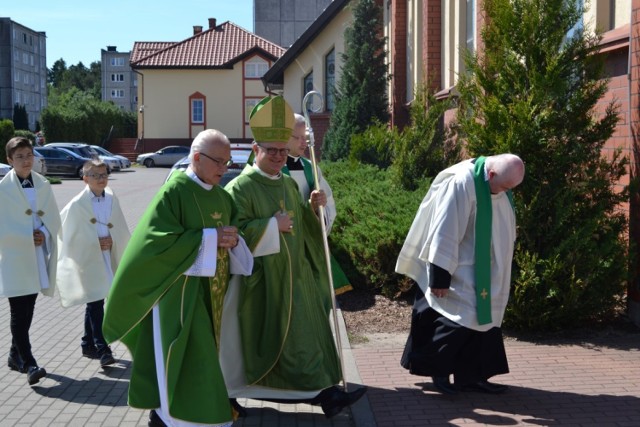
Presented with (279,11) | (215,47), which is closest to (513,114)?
(215,47)

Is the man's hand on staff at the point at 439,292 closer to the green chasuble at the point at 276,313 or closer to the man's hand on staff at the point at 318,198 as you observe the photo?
the green chasuble at the point at 276,313

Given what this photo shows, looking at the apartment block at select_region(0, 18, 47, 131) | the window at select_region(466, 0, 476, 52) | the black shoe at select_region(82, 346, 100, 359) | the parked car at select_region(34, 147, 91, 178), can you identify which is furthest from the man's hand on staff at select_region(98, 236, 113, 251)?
the apartment block at select_region(0, 18, 47, 131)

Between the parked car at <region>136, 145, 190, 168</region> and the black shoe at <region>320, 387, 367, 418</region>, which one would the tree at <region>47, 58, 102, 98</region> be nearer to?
the parked car at <region>136, 145, 190, 168</region>

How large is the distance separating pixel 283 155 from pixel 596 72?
336 centimetres

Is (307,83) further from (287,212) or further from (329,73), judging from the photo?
(287,212)

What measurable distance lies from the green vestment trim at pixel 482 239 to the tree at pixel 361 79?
14111 mm

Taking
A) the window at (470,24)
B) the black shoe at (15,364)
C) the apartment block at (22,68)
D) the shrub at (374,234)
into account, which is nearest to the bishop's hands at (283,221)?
the black shoe at (15,364)

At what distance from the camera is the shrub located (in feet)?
31.1

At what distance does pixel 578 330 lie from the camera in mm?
7891

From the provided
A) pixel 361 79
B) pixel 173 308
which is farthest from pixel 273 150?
pixel 361 79

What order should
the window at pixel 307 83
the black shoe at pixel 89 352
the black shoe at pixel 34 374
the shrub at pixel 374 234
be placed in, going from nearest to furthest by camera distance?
the black shoe at pixel 34 374 < the black shoe at pixel 89 352 < the shrub at pixel 374 234 < the window at pixel 307 83

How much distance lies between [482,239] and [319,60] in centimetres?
2337

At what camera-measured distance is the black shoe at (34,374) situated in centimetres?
664

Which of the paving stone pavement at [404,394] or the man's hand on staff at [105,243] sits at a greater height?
the man's hand on staff at [105,243]
